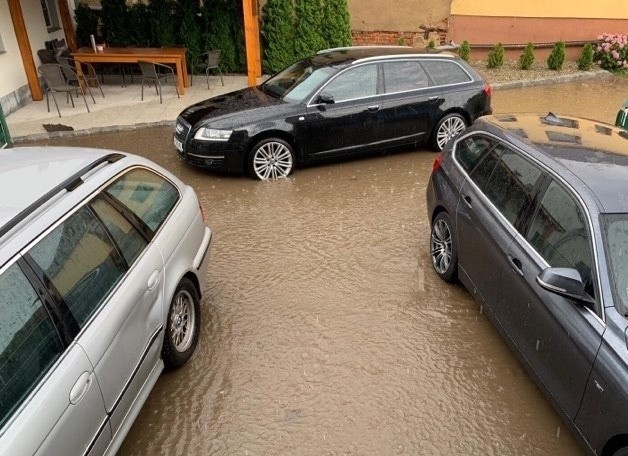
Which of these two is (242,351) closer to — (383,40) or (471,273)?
(471,273)

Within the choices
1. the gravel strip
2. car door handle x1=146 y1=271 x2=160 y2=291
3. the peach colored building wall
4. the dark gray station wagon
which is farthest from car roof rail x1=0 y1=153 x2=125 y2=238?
the peach colored building wall

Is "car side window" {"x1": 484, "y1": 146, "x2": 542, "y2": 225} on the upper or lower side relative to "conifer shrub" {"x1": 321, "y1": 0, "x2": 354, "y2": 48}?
lower

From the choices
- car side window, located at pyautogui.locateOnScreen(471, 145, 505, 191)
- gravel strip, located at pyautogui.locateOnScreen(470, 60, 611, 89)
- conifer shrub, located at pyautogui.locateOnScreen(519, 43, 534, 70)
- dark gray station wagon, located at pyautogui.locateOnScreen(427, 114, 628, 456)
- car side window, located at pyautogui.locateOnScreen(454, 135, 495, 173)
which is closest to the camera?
dark gray station wagon, located at pyautogui.locateOnScreen(427, 114, 628, 456)

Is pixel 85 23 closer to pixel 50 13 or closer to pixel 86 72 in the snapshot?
pixel 50 13

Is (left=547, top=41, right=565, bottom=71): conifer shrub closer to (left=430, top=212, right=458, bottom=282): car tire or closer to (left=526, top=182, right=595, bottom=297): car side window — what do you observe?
(left=430, top=212, right=458, bottom=282): car tire

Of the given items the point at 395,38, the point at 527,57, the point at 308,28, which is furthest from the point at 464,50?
the point at 308,28

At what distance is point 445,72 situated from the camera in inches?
305

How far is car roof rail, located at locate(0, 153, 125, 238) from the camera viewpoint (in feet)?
8.52

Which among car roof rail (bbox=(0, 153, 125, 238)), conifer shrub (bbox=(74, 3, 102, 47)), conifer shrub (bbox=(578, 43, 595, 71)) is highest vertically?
conifer shrub (bbox=(74, 3, 102, 47))

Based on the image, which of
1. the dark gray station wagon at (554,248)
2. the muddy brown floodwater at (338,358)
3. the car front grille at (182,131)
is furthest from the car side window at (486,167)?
the car front grille at (182,131)

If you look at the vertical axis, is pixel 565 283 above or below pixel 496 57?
above

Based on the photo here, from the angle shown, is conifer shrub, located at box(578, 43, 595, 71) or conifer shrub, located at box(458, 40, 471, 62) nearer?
conifer shrub, located at box(458, 40, 471, 62)

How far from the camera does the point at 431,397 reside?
369 cm

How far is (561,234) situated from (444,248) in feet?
5.32
